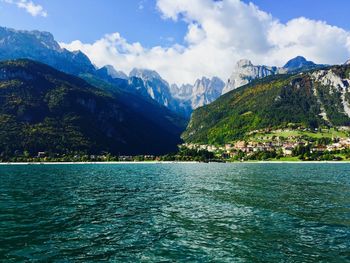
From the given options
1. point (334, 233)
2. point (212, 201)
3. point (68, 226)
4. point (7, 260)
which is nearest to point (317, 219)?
point (334, 233)

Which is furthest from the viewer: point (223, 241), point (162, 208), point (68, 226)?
point (162, 208)

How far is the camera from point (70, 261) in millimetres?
26562

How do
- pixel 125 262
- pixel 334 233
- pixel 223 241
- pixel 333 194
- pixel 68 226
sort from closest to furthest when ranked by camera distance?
pixel 125 262 → pixel 223 241 → pixel 334 233 → pixel 68 226 → pixel 333 194

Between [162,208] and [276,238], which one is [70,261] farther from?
[162,208]

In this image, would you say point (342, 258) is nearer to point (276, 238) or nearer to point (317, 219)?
point (276, 238)

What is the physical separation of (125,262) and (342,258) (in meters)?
16.9

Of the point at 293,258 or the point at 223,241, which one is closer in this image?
the point at 293,258

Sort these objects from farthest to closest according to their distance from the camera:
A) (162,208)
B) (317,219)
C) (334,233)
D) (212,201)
→ (212,201) < (162,208) < (317,219) < (334,233)

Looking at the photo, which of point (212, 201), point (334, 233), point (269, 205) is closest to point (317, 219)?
point (334, 233)

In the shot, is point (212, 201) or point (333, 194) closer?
point (212, 201)

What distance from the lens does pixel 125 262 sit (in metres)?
26.6

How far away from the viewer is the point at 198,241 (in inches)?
1284

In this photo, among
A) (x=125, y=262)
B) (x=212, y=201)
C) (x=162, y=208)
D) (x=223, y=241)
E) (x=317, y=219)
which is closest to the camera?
(x=125, y=262)

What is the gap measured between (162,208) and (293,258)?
2655 cm
